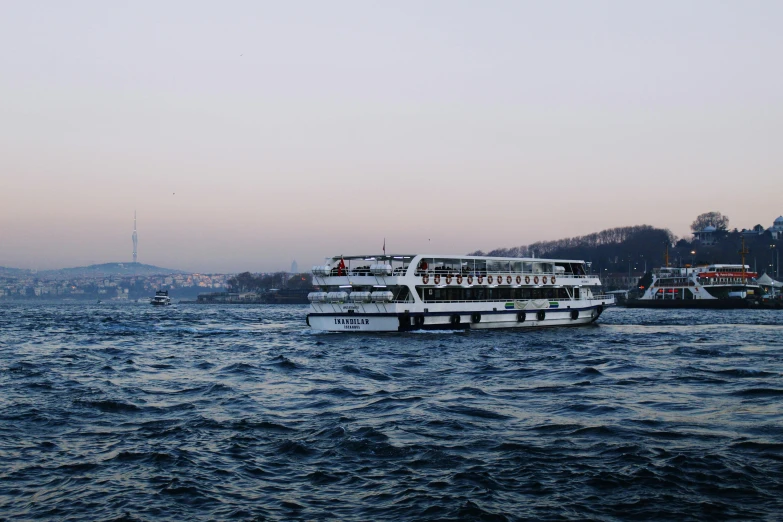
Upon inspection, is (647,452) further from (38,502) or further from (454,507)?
(38,502)

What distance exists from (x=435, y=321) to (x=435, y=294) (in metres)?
2.00

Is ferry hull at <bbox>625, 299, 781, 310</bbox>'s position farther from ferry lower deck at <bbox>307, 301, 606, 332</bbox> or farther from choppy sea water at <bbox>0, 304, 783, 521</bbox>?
choppy sea water at <bbox>0, 304, 783, 521</bbox>

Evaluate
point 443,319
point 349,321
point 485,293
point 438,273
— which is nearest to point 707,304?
point 485,293

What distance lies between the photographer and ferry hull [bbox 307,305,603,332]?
157 feet

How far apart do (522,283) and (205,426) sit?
40378 millimetres

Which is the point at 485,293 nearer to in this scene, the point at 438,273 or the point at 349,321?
the point at 438,273

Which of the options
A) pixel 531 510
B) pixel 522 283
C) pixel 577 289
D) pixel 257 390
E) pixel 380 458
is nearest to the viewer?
pixel 531 510

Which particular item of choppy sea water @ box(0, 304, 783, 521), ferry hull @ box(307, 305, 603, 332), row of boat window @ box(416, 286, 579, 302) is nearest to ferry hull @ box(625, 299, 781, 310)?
row of boat window @ box(416, 286, 579, 302)

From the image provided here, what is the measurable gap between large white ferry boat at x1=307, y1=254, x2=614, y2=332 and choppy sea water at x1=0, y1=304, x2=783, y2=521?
47.5 feet

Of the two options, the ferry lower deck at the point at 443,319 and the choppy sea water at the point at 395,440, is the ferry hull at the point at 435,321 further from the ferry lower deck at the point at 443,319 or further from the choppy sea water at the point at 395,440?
the choppy sea water at the point at 395,440

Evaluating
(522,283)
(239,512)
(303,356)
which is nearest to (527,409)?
(239,512)

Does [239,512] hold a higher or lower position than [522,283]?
lower

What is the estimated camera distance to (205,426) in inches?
733

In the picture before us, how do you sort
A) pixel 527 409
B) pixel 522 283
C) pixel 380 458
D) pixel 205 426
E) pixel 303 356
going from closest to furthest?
1. pixel 380 458
2. pixel 205 426
3. pixel 527 409
4. pixel 303 356
5. pixel 522 283
